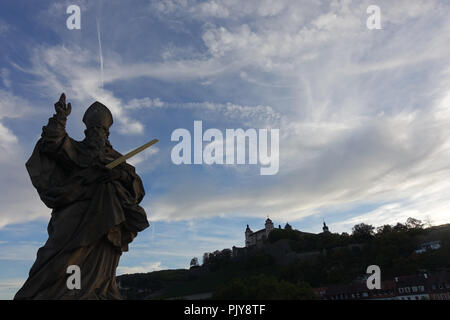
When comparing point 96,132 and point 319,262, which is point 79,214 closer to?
point 96,132

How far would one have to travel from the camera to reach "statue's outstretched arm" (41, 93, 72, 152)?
598 centimetres

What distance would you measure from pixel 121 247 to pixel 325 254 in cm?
7775

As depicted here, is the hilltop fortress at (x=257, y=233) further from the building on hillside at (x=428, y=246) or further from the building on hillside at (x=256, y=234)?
the building on hillside at (x=428, y=246)

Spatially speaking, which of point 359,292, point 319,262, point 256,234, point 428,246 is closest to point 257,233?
point 256,234

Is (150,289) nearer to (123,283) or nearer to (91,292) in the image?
(123,283)

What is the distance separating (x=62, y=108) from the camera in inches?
239

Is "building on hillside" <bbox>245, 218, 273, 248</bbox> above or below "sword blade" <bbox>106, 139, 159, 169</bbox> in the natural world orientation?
above

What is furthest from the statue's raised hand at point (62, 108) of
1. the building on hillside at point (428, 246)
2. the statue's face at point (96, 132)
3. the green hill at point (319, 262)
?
the building on hillside at point (428, 246)

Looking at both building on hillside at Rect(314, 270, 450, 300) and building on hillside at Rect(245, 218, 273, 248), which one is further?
building on hillside at Rect(245, 218, 273, 248)

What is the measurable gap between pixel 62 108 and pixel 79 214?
173 cm

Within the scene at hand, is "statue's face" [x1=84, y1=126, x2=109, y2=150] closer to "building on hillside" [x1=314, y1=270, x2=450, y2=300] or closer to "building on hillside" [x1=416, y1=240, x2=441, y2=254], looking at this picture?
"building on hillside" [x1=314, y1=270, x2=450, y2=300]

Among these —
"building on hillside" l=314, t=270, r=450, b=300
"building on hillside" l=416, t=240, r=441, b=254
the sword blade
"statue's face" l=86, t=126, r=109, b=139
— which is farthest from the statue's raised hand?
"building on hillside" l=416, t=240, r=441, b=254

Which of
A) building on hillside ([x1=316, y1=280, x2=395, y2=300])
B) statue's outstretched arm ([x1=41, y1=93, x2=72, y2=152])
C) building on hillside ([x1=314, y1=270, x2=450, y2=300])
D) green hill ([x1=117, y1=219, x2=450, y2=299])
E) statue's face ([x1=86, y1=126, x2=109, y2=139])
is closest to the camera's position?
statue's outstretched arm ([x1=41, y1=93, x2=72, y2=152])
